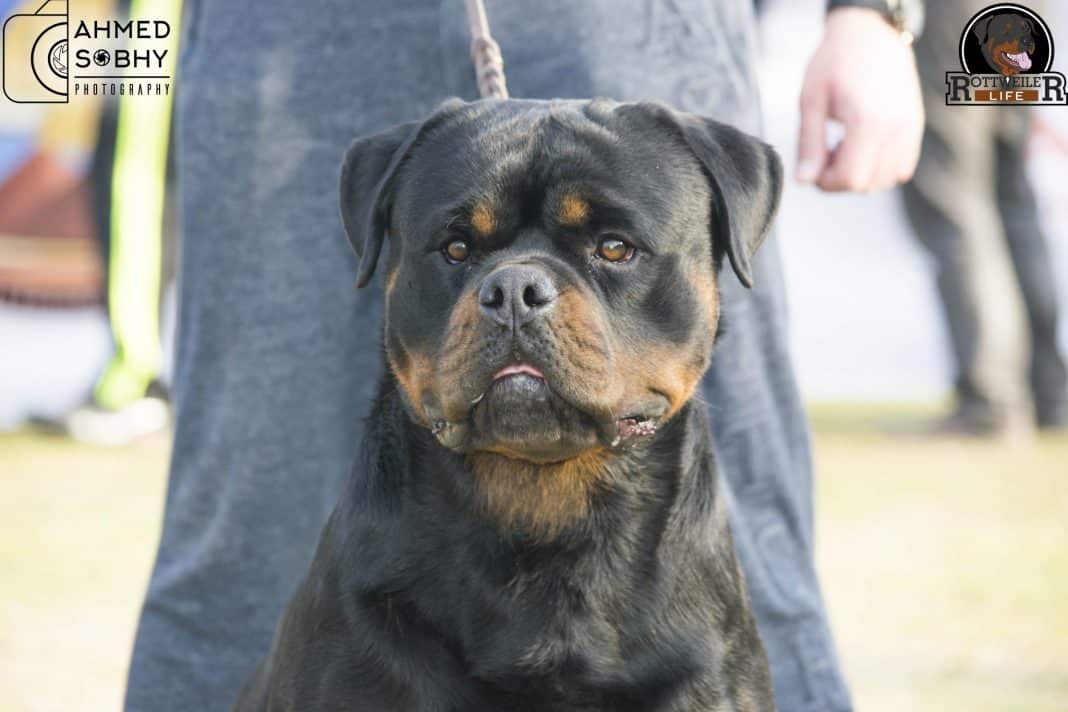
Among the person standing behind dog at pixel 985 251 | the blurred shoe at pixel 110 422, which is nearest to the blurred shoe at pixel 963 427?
the person standing behind dog at pixel 985 251

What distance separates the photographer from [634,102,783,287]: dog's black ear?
2701 mm

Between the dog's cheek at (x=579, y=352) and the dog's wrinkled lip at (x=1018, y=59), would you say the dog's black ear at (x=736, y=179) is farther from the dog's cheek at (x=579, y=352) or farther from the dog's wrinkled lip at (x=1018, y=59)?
the dog's wrinkled lip at (x=1018, y=59)

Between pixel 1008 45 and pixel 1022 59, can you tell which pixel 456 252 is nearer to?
pixel 1008 45

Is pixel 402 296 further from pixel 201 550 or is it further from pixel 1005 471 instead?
pixel 1005 471

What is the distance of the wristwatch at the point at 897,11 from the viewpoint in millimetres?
3191

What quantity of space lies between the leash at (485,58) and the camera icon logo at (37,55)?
3013mm

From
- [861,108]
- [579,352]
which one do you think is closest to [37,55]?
[861,108]

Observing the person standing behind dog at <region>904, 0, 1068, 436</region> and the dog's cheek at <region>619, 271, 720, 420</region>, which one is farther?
the person standing behind dog at <region>904, 0, 1068, 436</region>

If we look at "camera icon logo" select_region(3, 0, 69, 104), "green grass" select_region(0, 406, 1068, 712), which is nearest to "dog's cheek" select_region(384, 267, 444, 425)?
"green grass" select_region(0, 406, 1068, 712)

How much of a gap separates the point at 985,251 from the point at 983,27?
11.5 ft

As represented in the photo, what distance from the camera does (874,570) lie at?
586 centimetres

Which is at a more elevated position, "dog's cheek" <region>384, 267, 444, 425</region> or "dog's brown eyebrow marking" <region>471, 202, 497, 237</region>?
"dog's brown eyebrow marking" <region>471, 202, 497, 237</region>

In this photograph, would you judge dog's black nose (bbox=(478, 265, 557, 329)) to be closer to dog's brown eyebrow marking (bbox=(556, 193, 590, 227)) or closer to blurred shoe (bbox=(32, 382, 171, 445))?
dog's brown eyebrow marking (bbox=(556, 193, 590, 227))

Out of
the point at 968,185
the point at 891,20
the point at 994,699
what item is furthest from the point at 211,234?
the point at 968,185
